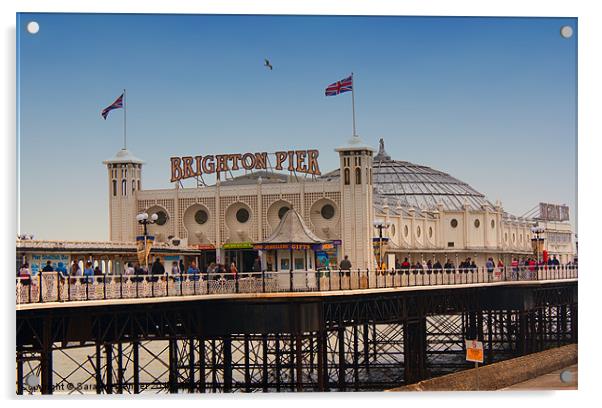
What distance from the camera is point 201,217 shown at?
65000 millimetres

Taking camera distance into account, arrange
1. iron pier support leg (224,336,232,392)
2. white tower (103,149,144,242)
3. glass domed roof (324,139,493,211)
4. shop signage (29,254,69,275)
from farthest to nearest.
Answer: glass domed roof (324,139,493,211) < white tower (103,149,144,242) < iron pier support leg (224,336,232,392) < shop signage (29,254,69,275)

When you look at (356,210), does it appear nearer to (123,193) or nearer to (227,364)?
(123,193)

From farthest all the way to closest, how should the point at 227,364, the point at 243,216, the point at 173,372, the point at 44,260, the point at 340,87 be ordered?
the point at 243,216 → the point at 340,87 → the point at 173,372 → the point at 227,364 → the point at 44,260

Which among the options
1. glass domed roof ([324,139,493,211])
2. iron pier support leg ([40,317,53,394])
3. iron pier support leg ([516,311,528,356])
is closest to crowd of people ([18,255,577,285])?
iron pier support leg ([40,317,53,394])

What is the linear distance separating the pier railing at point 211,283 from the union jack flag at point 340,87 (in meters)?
7.11

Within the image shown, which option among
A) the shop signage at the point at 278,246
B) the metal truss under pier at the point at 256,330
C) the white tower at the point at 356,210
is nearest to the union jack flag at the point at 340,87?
the shop signage at the point at 278,246

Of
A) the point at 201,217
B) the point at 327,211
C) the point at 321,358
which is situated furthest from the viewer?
the point at 201,217

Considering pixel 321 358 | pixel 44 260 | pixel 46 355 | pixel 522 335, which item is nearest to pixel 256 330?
pixel 321 358

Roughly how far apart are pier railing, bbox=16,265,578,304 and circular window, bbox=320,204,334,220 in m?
7.17

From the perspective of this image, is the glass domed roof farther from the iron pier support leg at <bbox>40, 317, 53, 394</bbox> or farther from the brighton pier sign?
the iron pier support leg at <bbox>40, 317, 53, 394</bbox>

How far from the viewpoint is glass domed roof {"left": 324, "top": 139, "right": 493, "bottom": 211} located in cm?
10562

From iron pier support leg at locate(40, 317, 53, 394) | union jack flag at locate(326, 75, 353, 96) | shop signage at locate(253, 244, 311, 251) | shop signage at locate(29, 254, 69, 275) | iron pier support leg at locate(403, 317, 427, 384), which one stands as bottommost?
iron pier support leg at locate(403, 317, 427, 384)

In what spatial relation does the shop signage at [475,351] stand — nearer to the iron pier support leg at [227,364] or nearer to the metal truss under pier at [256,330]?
the metal truss under pier at [256,330]

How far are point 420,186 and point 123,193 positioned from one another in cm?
4957
